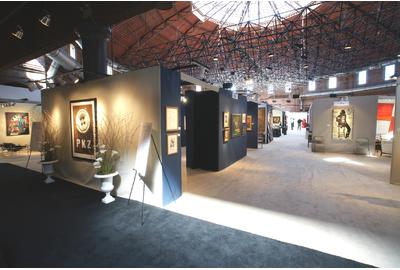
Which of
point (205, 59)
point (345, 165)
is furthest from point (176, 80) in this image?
point (205, 59)

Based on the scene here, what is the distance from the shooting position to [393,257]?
2.33 m

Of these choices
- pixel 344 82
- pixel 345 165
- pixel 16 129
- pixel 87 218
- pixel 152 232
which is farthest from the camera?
pixel 344 82

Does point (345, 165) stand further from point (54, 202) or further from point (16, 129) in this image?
point (16, 129)

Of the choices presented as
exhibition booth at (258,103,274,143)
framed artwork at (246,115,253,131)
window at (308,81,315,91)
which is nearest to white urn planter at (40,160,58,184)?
framed artwork at (246,115,253,131)

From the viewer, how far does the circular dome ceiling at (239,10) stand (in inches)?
341

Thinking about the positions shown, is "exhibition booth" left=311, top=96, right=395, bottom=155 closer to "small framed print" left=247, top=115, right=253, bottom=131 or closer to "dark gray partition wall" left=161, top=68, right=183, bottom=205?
"small framed print" left=247, top=115, right=253, bottom=131

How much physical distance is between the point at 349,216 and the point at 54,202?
5.82 metres

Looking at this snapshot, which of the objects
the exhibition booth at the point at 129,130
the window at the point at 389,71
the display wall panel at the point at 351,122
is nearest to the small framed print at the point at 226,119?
the exhibition booth at the point at 129,130

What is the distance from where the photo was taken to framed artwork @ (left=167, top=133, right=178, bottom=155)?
384 centimetres

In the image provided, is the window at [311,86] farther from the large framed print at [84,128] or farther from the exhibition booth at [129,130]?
the large framed print at [84,128]

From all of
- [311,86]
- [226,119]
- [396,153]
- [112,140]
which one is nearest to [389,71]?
[311,86]

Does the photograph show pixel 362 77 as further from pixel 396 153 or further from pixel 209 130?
pixel 209 130

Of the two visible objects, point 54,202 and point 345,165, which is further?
point 345,165

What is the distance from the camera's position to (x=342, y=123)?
1000 centimetres
